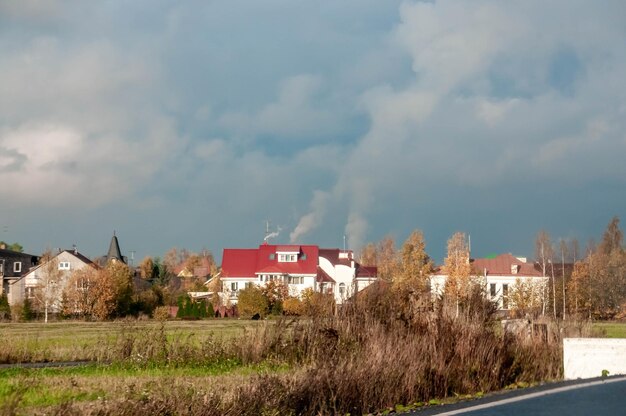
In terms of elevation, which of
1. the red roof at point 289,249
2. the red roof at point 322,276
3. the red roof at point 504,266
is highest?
the red roof at point 289,249

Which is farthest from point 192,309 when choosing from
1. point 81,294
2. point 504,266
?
point 504,266

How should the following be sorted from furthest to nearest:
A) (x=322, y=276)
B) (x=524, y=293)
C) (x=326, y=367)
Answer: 1. (x=322, y=276)
2. (x=524, y=293)
3. (x=326, y=367)

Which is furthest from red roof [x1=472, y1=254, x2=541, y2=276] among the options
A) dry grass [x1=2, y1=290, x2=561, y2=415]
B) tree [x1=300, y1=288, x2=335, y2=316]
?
dry grass [x1=2, y1=290, x2=561, y2=415]

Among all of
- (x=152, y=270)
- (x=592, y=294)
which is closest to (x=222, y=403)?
(x=592, y=294)

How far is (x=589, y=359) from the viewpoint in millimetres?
20078

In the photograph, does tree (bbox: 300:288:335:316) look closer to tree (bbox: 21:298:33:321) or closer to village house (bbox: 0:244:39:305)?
tree (bbox: 21:298:33:321)

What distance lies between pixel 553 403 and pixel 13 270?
10740 cm

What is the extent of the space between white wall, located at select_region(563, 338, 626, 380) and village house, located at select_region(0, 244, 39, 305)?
8891cm

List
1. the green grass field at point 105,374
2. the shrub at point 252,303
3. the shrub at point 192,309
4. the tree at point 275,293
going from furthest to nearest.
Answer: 1. the tree at point 275,293
2. the shrub at point 192,309
3. the shrub at point 252,303
4. the green grass field at point 105,374

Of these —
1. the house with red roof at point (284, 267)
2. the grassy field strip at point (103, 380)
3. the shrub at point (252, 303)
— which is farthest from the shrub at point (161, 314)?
the grassy field strip at point (103, 380)

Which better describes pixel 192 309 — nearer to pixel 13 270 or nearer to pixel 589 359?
pixel 13 270

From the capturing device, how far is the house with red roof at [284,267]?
324 ft

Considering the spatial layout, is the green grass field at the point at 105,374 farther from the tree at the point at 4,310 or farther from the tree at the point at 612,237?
the tree at the point at 612,237

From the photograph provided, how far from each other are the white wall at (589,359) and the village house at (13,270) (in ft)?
292
